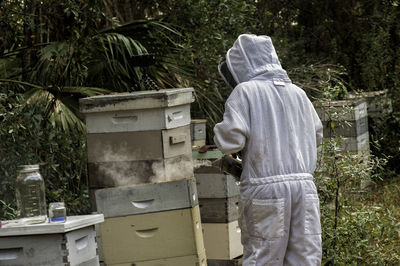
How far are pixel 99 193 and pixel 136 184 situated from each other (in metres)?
0.22

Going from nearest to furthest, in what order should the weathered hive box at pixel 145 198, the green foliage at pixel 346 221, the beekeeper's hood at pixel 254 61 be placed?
the beekeeper's hood at pixel 254 61 < the weathered hive box at pixel 145 198 < the green foliage at pixel 346 221

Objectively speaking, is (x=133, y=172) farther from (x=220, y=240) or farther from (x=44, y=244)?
(x=44, y=244)

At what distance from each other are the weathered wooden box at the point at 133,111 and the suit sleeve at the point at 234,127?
0.69 meters

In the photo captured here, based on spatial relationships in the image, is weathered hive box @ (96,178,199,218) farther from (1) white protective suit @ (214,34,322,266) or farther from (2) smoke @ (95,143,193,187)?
(1) white protective suit @ (214,34,322,266)

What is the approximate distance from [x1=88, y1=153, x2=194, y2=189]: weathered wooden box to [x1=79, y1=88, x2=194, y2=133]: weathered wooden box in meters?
0.20

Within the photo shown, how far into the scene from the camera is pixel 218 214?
163 inches

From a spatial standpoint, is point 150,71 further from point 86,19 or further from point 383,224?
point 383,224

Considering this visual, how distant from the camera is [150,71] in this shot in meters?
5.65

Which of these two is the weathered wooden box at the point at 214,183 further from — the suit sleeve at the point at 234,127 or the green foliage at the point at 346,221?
the suit sleeve at the point at 234,127

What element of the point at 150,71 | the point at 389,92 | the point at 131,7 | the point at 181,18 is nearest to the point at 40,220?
the point at 150,71

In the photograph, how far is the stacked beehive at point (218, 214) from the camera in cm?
412

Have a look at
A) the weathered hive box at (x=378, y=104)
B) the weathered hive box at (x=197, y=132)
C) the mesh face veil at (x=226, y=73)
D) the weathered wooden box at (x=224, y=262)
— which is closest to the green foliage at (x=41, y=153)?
the weathered wooden box at (x=224, y=262)

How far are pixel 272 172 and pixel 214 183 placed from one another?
1307 mm

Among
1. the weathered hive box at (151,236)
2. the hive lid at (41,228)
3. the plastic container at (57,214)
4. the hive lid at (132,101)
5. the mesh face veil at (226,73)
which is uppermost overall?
the mesh face veil at (226,73)
